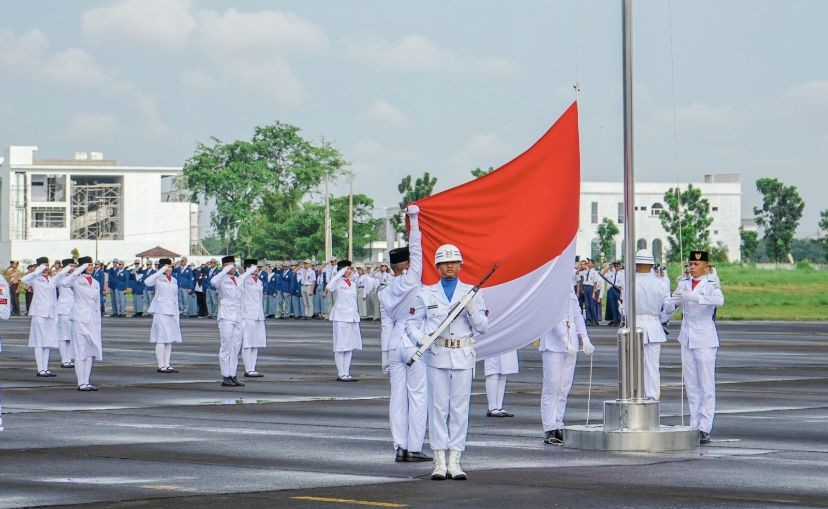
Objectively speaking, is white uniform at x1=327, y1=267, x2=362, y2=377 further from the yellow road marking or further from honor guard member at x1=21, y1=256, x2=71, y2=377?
the yellow road marking

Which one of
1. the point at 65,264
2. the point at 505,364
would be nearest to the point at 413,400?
the point at 505,364

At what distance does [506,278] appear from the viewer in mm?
13906

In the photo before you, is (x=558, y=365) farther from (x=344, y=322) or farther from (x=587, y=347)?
(x=344, y=322)

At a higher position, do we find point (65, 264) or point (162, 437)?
point (65, 264)

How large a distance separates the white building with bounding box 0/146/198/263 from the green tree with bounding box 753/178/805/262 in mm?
51042

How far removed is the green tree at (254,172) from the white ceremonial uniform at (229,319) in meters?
79.6

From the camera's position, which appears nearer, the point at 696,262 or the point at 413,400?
the point at 413,400

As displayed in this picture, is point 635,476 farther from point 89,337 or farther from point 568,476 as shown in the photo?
point 89,337

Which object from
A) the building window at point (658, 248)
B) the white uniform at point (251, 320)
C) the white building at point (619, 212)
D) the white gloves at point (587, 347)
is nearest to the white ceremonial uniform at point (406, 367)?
the white gloves at point (587, 347)

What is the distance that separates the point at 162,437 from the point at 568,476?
16.2 feet

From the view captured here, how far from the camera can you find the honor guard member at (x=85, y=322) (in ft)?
70.9

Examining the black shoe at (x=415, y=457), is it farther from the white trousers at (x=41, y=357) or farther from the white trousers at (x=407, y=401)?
the white trousers at (x=41, y=357)

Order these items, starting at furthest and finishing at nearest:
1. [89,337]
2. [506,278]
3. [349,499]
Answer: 1. [89,337]
2. [506,278]
3. [349,499]

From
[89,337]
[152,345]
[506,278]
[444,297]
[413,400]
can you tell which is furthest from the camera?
[152,345]
